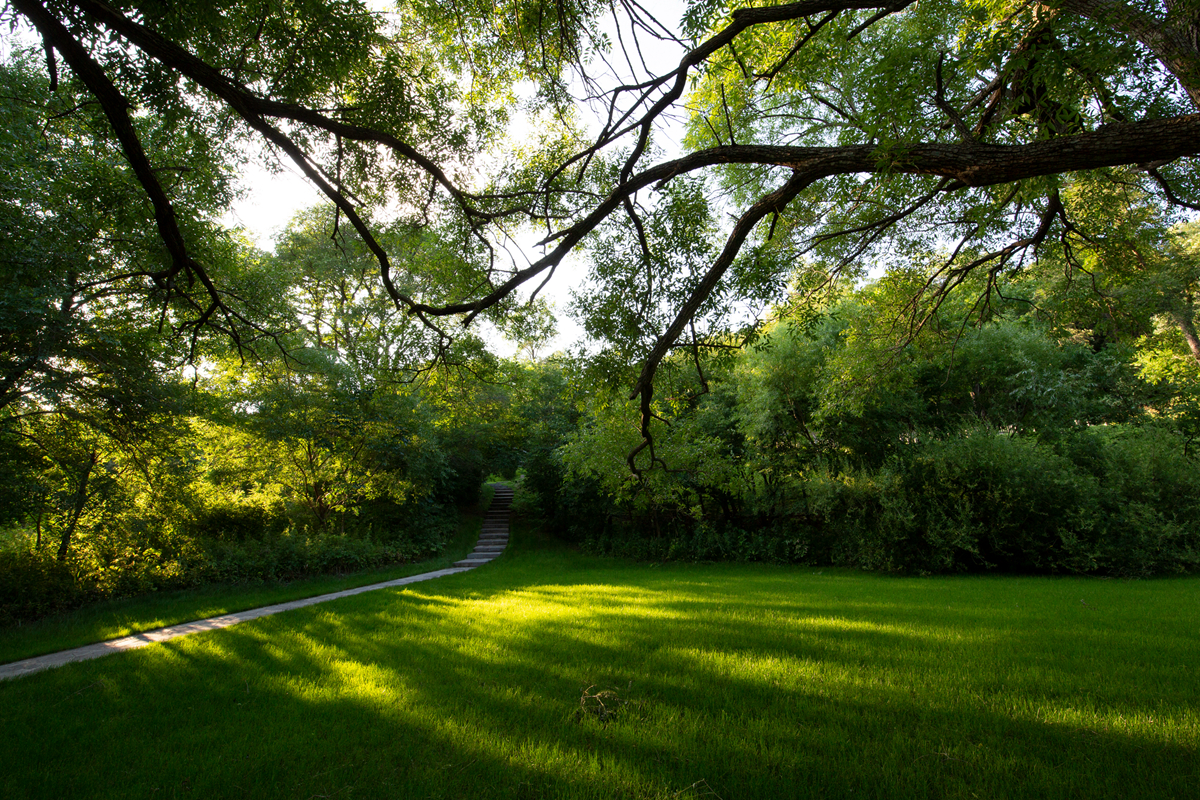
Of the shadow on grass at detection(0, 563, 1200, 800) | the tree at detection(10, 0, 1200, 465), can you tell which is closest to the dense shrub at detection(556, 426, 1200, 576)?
the tree at detection(10, 0, 1200, 465)

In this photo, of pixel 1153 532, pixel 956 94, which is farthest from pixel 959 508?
pixel 956 94

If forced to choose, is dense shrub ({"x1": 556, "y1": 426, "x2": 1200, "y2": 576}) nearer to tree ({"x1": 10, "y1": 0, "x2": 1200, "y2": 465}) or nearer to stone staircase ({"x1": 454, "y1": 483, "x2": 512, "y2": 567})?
tree ({"x1": 10, "y1": 0, "x2": 1200, "y2": 465})

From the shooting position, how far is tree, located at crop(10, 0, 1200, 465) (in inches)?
140

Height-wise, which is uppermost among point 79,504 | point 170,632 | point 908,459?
point 908,459

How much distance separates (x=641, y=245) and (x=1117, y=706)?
5.18 metres

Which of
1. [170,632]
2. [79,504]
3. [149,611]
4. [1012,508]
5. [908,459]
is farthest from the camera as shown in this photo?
[908,459]

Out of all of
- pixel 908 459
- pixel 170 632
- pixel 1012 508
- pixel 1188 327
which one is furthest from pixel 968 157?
pixel 1188 327

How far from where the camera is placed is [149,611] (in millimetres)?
7477

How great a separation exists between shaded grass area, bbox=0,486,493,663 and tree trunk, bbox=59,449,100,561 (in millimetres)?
1142

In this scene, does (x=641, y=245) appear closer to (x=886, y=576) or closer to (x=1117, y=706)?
(x=1117, y=706)

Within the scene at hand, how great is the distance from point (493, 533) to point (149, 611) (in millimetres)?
13940

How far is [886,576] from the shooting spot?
39.4 feet

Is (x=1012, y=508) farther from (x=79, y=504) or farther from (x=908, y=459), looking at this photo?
(x=79, y=504)

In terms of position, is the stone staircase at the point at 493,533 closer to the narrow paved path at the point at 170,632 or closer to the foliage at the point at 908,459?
the narrow paved path at the point at 170,632
